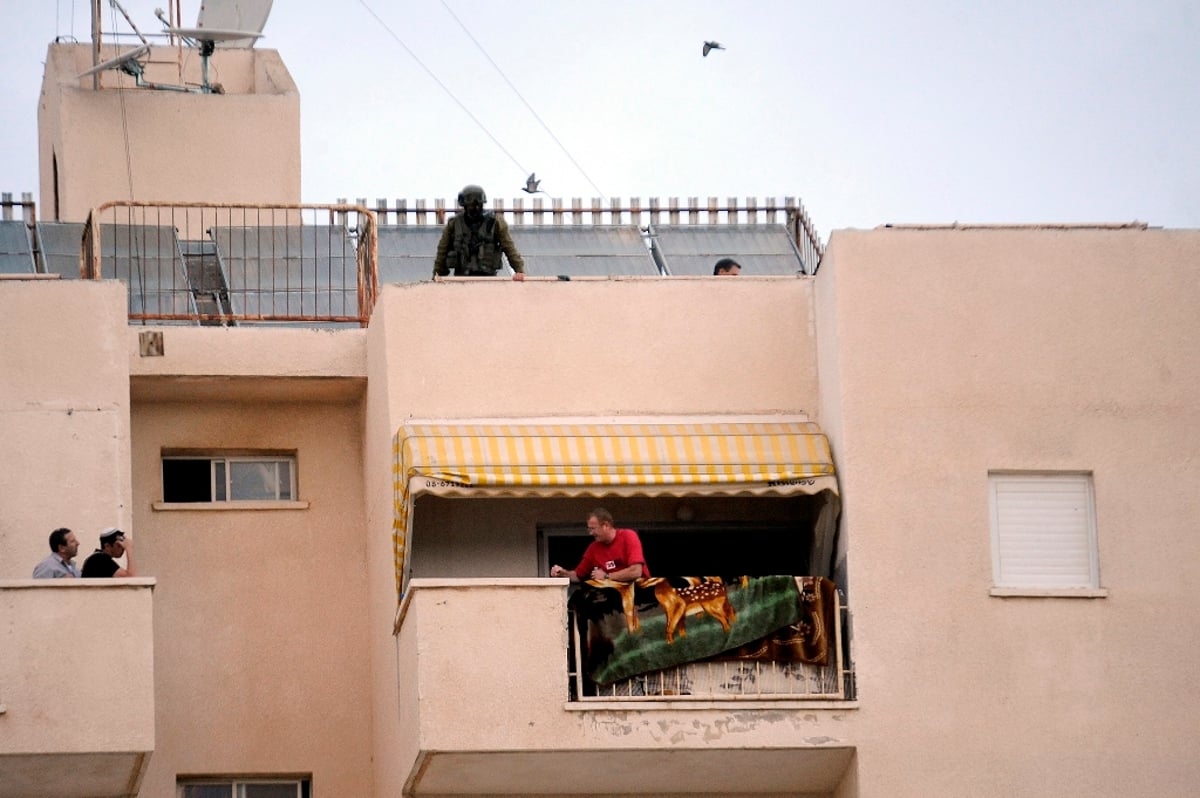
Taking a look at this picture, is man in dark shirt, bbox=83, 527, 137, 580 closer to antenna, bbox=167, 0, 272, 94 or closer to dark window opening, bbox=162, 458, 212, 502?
dark window opening, bbox=162, 458, 212, 502

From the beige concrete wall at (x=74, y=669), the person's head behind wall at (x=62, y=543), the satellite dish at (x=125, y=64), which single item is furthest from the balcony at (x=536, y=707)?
the satellite dish at (x=125, y=64)

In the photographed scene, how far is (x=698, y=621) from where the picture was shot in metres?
24.0

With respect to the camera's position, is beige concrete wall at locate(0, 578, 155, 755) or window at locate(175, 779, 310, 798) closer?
beige concrete wall at locate(0, 578, 155, 755)

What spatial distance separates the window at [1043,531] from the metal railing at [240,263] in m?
6.85

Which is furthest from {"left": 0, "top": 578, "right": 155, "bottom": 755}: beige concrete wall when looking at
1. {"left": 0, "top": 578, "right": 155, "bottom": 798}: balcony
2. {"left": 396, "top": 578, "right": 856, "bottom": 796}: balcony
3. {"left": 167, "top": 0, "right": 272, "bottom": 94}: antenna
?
{"left": 167, "top": 0, "right": 272, "bottom": 94}: antenna

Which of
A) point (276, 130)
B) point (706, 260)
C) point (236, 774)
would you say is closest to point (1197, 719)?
point (236, 774)

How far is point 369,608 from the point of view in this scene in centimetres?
2717

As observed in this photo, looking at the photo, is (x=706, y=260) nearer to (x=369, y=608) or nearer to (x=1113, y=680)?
(x=369, y=608)

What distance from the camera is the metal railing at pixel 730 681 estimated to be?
23859mm

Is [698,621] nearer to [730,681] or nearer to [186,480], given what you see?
[730,681]

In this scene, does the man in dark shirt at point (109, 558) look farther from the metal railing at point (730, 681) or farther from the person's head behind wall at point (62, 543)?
the metal railing at point (730, 681)

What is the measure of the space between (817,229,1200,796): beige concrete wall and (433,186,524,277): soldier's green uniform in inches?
134

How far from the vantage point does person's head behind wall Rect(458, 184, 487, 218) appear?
26.7 metres

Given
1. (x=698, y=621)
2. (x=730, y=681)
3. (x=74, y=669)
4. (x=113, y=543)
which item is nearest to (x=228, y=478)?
(x=113, y=543)
